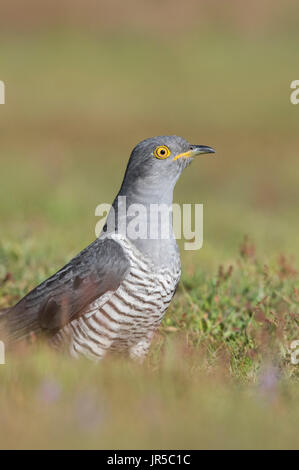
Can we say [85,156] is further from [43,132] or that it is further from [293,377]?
[293,377]

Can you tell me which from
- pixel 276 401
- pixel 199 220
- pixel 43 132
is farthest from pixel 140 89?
pixel 276 401

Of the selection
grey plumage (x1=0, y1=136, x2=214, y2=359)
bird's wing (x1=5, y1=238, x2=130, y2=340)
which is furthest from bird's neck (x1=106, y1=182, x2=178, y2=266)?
bird's wing (x1=5, y1=238, x2=130, y2=340)

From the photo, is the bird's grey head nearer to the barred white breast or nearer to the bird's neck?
the bird's neck

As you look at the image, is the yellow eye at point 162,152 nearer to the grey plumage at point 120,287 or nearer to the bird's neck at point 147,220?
the grey plumage at point 120,287

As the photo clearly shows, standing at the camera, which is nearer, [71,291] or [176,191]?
[71,291]

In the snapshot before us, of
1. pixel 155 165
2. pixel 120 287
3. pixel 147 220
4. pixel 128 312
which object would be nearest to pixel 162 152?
pixel 155 165

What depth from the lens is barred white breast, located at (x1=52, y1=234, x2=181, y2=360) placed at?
15.0 ft

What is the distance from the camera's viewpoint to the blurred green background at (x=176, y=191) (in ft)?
10.6

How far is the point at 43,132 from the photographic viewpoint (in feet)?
79.6

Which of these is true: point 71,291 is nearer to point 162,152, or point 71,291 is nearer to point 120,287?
point 120,287

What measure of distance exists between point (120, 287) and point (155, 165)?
864 millimetres

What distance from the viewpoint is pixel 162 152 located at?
505 cm
